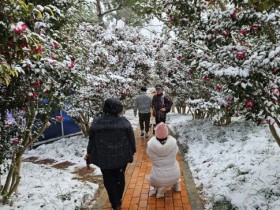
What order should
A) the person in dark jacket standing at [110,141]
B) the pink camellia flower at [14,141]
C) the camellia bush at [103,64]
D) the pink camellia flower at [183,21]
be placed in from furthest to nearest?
the camellia bush at [103,64]
the pink camellia flower at [183,21]
the pink camellia flower at [14,141]
the person in dark jacket standing at [110,141]

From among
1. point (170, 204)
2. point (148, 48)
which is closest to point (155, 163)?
point (170, 204)

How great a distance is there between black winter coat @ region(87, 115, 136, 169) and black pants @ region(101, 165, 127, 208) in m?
0.18

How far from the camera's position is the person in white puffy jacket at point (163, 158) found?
5234mm

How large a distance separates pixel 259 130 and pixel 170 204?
5.00 m

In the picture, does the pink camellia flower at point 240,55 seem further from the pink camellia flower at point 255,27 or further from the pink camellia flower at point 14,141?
the pink camellia flower at point 14,141

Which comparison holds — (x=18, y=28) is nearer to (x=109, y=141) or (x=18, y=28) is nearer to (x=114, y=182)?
(x=109, y=141)

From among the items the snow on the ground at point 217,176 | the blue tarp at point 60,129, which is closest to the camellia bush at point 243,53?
the snow on the ground at point 217,176

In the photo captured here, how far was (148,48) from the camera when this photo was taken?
1364 cm

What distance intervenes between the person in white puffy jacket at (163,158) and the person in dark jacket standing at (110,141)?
0.64 m

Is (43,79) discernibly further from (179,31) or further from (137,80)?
(137,80)

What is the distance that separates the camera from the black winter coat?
461 centimetres

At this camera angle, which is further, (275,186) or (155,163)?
(155,163)

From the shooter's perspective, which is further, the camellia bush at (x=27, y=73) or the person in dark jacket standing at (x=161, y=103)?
the person in dark jacket standing at (x=161, y=103)

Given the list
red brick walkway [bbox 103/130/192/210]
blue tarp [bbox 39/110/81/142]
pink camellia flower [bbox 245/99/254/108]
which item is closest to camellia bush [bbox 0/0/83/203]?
red brick walkway [bbox 103/130/192/210]
